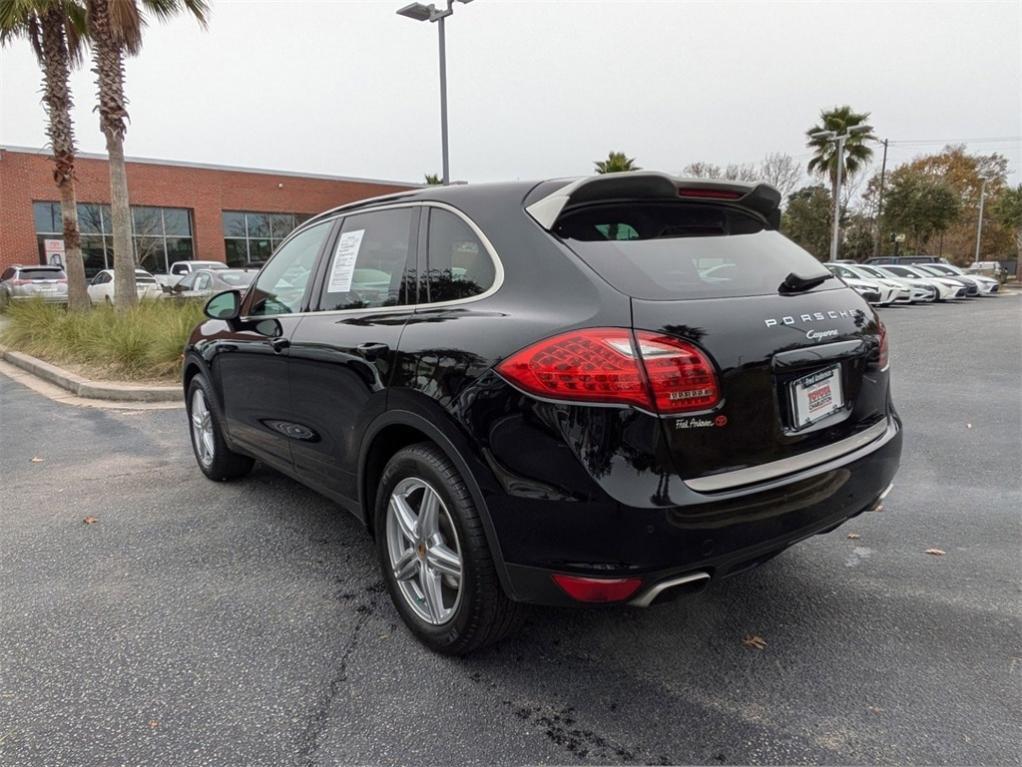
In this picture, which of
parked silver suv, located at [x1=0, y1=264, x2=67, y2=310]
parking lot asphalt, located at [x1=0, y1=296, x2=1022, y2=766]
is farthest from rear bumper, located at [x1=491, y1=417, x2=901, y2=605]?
parked silver suv, located at [x1=0, y1=264, x2=67, y2=310]

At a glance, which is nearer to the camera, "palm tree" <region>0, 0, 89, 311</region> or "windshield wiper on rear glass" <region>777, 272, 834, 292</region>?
"windshield wiper on rear glass" <region>777, 272, 834, 292</region>

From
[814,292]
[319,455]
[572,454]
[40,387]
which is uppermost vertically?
[814,292]

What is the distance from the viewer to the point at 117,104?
12711 mm

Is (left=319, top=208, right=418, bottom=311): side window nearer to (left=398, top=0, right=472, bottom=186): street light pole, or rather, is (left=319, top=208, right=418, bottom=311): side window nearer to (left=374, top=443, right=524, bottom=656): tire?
(left=374, top=443, right=524, bottom=656): tire

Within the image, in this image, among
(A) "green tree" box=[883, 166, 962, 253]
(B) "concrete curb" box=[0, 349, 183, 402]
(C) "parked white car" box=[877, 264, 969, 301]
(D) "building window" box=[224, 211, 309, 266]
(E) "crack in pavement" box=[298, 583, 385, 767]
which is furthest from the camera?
(A) "green tree" box=[883, 166, 962, 253]

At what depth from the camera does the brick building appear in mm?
27391

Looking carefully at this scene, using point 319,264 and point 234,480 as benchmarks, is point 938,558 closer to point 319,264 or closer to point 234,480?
point 319,264

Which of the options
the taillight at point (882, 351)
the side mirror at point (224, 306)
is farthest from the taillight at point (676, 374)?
the side mirror at point (224, 306)

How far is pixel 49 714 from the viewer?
235 centimetres

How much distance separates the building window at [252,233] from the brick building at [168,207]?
5 cm

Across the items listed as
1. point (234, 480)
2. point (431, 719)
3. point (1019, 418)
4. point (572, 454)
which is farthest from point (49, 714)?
point (1019, 418)

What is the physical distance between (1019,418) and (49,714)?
723 centimetres

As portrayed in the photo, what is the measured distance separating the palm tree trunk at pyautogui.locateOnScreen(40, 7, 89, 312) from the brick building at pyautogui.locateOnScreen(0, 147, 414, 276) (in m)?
15.2

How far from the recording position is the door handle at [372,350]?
2770 mm
